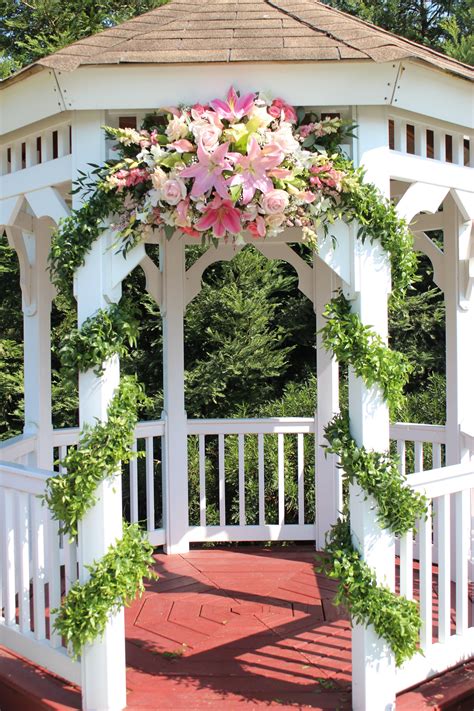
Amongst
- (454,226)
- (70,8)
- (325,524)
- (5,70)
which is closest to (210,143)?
(454,226)

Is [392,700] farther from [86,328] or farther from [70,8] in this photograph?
[70,8]

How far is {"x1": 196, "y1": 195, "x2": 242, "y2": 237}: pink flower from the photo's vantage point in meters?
2.60

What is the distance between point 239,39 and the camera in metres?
2.82

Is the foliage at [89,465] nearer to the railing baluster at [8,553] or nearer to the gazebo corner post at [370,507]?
the railing baluster at [8,553]

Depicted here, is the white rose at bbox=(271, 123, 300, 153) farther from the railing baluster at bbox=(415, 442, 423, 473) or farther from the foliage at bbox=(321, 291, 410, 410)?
the railing baluster at bbox=(415, 442, 423, 473)

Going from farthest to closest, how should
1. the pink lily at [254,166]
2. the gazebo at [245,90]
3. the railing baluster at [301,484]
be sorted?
the railing baluster at [301,484], the gazebo at [245,90], the pink lily at [254,166]

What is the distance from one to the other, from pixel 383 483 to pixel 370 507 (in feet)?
0.41

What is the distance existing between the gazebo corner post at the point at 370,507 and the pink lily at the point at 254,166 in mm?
532

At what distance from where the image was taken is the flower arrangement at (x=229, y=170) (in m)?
2.51

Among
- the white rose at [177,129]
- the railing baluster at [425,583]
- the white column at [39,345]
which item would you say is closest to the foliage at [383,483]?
the railing baluster at [425,583]

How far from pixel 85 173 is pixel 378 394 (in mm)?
1468

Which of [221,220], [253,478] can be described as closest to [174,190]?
[221,220]

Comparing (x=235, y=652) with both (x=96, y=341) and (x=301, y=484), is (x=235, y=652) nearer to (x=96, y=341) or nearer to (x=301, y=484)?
(x=96, y=341)

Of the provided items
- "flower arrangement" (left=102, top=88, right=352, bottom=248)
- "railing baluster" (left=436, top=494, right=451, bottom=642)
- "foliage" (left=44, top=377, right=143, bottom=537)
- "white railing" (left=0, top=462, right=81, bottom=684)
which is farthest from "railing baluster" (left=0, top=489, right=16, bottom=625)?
"railing baluster" (left=436, top=494, right=451, bottom=642)
